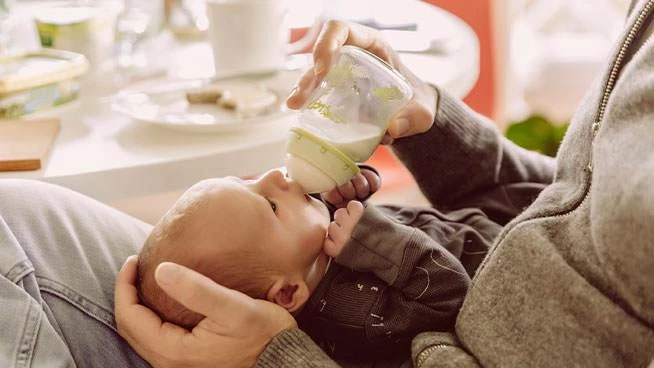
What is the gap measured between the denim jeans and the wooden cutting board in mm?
223

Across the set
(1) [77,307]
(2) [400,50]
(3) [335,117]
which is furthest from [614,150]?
(2) [400,50]

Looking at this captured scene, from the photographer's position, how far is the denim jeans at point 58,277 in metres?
0.76

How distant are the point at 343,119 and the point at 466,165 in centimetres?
31

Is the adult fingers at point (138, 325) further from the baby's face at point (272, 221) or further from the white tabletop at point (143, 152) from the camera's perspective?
the white tabletop at point (143, 152)

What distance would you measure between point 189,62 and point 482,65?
0.79 m

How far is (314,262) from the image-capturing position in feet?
3.23

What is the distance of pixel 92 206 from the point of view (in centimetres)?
93

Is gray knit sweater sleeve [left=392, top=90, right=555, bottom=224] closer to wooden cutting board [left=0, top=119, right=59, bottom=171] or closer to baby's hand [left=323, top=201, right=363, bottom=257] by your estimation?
baby's hand [left=323, top=201, right=363, bottom=257]

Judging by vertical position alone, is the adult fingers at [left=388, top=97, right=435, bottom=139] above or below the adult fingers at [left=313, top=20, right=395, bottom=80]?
below

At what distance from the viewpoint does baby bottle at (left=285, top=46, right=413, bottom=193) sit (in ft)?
2.89

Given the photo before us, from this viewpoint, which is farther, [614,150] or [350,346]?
[350,346]

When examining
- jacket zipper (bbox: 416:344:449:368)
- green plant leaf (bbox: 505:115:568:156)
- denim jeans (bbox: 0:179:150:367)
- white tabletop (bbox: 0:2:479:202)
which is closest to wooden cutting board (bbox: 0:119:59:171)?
white tabletop (bbox: 0:2:479:202)

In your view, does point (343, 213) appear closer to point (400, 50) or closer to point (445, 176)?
point (445, 176)

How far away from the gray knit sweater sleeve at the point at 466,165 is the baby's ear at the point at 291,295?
0.30 meters
